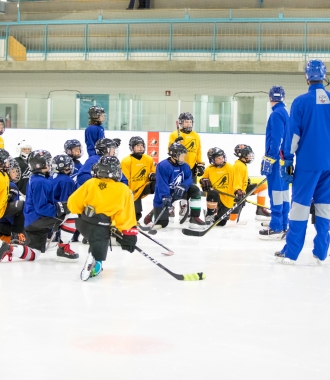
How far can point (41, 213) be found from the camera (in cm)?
433

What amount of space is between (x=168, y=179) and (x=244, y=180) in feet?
3.34

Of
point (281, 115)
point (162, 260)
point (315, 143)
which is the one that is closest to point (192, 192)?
point (281, 115)

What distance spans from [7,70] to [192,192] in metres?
9.83

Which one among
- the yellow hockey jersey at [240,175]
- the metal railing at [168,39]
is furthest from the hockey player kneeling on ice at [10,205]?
the metal railing at [168,39]

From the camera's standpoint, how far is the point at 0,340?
253 centimetres

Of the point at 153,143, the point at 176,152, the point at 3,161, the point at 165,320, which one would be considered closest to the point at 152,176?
the point at 176,152

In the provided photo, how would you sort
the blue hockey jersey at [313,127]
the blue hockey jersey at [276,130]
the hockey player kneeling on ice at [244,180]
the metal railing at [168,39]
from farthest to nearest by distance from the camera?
the metal railing at [168,39] → the hockey player kneeling on ice at [244,180] → the blue hockey jersey at [276,130] → the blue hockey jersey at [313,127]

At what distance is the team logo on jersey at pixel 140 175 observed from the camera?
6180mm

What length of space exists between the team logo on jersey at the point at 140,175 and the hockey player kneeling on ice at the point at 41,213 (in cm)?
181

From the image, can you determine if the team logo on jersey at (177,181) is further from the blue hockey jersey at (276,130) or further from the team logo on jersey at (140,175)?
the blue hockey jersey at (276,130)

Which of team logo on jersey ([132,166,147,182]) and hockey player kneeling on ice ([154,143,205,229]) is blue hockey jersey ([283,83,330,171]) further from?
team logo on jersey ([132,166,147,182])

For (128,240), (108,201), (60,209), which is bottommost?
(128,240)

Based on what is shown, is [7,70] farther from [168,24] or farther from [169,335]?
[169,335]

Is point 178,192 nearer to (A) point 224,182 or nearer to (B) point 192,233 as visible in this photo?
(B) point 192,233
